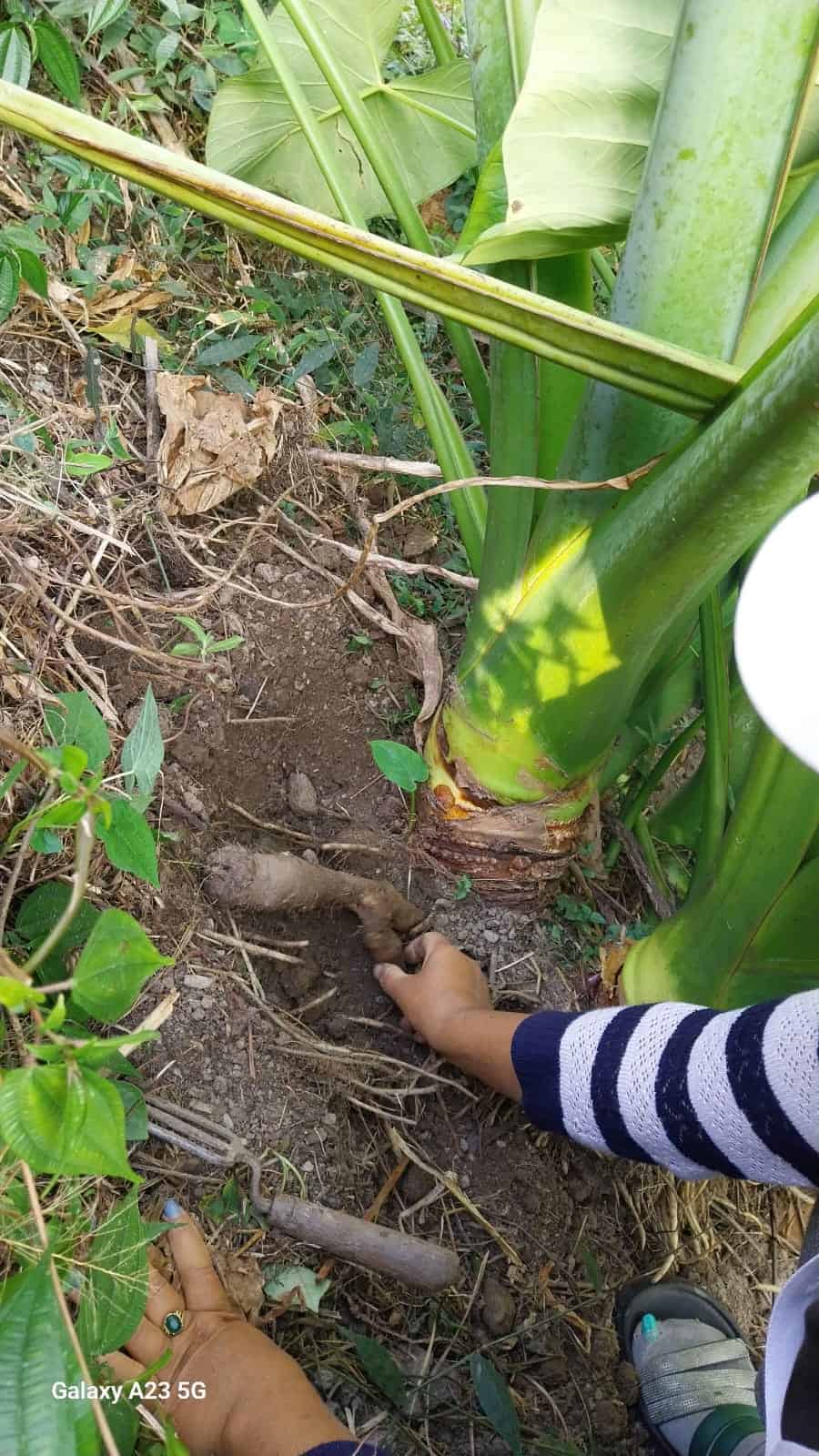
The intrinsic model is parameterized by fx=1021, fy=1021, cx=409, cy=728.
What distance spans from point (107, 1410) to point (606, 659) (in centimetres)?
68

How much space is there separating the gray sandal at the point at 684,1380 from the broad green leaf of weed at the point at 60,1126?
0.79 metres

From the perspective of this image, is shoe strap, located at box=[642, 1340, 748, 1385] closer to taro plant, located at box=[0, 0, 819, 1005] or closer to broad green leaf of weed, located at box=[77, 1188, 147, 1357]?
taro plant, located at box=[0, 0, 819, 1005]

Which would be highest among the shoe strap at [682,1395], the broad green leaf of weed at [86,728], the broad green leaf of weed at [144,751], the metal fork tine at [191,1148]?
the broad green leaf of weed at [86,728]

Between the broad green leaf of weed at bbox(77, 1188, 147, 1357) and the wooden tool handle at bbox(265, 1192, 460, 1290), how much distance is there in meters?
0.19

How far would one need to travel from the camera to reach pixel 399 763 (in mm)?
1048

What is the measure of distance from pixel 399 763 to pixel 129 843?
39 centimetres

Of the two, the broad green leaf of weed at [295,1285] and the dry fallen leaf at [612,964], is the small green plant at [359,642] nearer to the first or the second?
the dry fallen leaf at [612,964]

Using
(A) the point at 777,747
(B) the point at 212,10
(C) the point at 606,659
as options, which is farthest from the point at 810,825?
(B) the point at 212,10

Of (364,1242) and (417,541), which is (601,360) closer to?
(417,541)

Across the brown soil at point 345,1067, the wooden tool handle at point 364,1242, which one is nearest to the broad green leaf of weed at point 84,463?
Answer: the brown soil at point 345,1067

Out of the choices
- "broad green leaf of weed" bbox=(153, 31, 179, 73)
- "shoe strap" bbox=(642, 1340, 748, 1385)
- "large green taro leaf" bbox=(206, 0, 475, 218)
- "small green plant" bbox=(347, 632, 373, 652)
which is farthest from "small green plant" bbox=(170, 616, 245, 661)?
"shoe strap" bbox=(642, 1340, 748, 1385)

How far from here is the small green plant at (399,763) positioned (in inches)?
40.9

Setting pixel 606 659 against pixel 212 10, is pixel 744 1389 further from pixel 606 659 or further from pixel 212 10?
pixel 212 10

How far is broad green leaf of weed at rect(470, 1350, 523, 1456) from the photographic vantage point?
34.5 inches
